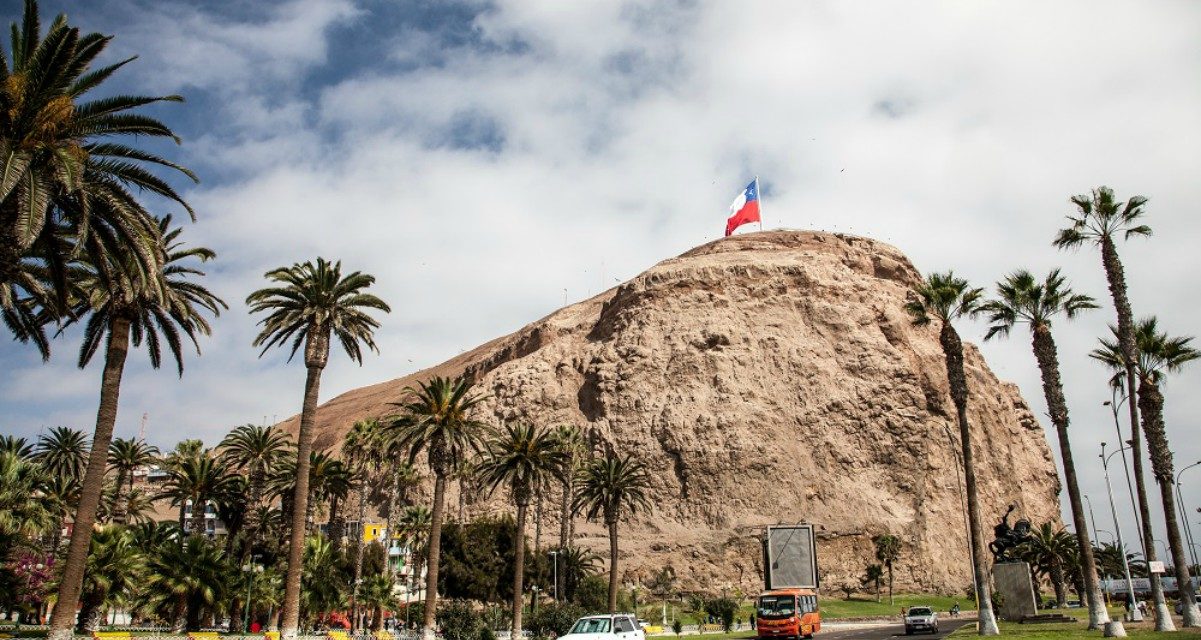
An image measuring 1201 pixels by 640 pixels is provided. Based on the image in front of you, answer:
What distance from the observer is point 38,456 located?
60.1 metres

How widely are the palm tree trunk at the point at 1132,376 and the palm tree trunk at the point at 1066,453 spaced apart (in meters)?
1.97

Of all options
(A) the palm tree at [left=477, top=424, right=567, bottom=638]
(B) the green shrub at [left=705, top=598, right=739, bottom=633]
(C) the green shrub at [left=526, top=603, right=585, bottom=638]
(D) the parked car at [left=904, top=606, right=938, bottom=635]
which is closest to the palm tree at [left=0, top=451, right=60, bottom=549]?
(A) the palm tree at [left=477, top=424, right=567, bottom=638]

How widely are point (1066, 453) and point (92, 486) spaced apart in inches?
1394

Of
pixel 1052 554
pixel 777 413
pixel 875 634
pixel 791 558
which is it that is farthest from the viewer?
pixel 777 413

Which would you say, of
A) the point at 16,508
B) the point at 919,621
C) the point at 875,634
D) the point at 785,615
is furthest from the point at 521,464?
the point at 16,508

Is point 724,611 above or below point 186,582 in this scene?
below

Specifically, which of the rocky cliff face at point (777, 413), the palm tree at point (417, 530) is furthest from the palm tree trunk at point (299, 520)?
the rocky cliff face at point (777, 413)

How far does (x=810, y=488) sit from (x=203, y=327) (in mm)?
83905

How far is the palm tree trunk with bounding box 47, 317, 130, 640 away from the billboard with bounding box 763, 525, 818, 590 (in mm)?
29846

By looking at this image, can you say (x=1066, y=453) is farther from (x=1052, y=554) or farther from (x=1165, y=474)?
(x=1052, y=554)

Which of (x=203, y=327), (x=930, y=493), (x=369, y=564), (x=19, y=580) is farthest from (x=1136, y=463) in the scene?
(x=930, y=493)

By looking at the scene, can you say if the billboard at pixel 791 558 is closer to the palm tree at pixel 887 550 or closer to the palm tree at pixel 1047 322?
the palm tree at pixel 1047 322

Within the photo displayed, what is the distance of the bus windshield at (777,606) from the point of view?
Result: 128 ft

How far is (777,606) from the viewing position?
39.8m
